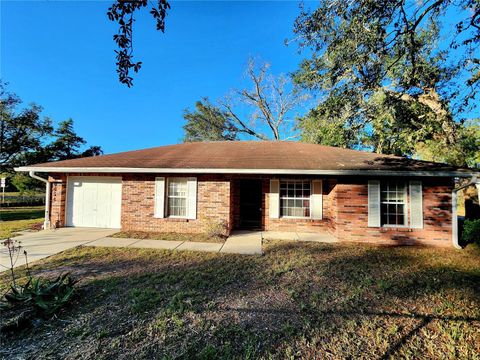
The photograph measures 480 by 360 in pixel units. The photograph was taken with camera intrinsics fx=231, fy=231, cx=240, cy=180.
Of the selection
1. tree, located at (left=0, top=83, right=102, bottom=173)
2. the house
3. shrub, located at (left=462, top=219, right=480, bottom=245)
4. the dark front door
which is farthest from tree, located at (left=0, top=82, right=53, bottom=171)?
shrub, located at (left=462, top=219, right=480, bottom=245)

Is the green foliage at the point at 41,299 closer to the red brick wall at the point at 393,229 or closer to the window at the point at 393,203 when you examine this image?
the red brick wall at the point at 393,229

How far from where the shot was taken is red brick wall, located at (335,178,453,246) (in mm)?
7816

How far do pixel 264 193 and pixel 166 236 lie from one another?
4268 millimetres

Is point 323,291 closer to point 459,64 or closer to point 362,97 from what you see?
point 362,97

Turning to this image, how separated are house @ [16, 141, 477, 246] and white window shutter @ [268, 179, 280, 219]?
0.04 m

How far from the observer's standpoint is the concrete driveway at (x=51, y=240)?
614cm

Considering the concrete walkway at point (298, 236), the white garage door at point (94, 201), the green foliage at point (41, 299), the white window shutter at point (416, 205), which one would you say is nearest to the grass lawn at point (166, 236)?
the white garage door at point (94, 201)

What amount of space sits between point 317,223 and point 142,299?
7309 mm

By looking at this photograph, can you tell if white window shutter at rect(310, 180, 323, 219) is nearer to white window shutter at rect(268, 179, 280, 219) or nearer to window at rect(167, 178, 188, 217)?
white window shutter at rect(268, 179, 280, 219)

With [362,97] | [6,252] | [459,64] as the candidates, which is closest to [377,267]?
[362,97]

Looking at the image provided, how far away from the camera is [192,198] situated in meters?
9.15

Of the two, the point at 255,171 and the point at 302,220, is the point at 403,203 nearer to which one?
the point at 302,220

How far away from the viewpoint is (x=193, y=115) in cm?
2592

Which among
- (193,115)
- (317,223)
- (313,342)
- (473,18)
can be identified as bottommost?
(313,342)
